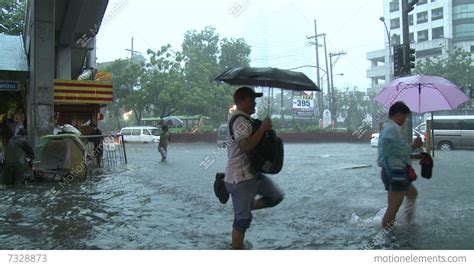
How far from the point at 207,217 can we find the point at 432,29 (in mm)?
59479

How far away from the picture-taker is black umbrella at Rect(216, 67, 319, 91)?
4.29 meters

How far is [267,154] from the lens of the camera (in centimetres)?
398

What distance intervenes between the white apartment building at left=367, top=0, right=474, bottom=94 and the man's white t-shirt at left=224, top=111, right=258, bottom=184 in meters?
40.1

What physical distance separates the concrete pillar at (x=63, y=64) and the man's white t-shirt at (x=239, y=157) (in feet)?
51.8

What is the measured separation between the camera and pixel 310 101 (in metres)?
49.5

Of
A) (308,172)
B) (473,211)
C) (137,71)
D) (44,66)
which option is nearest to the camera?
(473,211)

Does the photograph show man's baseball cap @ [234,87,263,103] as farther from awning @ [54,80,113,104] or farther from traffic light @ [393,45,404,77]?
traffic light @ [393,45,404,77]

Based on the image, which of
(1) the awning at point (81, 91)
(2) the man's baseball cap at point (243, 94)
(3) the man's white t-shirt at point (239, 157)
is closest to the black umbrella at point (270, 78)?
(2) the man's baseball cap at point (243, 94)

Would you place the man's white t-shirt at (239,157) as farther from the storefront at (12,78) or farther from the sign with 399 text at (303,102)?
the sign with 399 text at (303,102)

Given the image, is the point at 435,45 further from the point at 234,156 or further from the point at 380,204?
the point at 234,156

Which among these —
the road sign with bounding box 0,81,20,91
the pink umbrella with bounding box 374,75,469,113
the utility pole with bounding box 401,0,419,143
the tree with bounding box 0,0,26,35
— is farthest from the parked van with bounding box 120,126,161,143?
the pink umbrella with bounding box 374,75,469,113

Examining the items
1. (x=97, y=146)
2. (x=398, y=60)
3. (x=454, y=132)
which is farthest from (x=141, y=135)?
(x=398, y=60)

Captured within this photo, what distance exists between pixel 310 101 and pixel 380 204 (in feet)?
140

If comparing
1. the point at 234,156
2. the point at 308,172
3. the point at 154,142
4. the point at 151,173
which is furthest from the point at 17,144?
the point at 154,142
